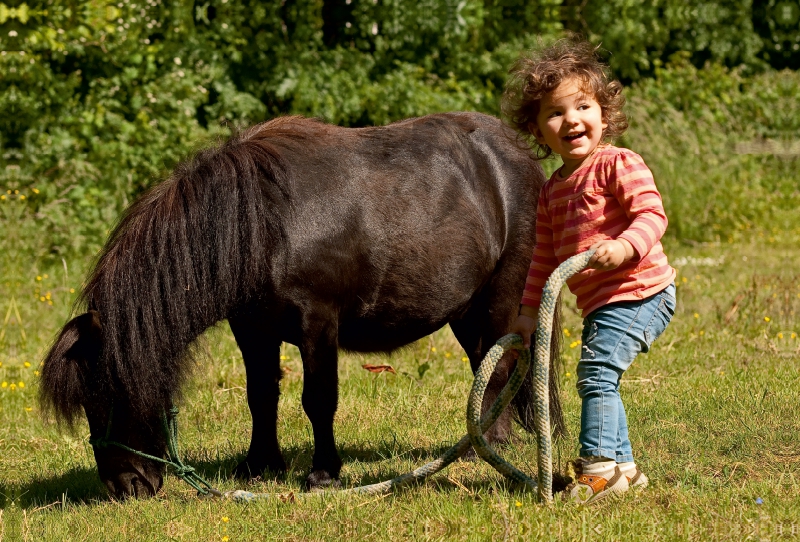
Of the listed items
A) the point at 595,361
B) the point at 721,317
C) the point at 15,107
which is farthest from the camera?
the point at 15,107

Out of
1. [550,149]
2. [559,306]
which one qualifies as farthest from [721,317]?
[550,149]

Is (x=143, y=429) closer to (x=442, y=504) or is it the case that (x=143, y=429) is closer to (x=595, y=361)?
(x=442, y=504)

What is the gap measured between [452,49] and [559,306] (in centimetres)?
836

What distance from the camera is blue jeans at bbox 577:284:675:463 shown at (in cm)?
367

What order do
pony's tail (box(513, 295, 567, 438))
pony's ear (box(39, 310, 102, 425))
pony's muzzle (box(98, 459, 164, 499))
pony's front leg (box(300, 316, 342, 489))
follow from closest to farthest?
pony's ear (box(39, 310, 102, 425)) → pony's muzzle (box(98, 459, 164, 499)) → pony's front leg (box(300, 316, 342, 489)) → pony's tail (box(513, 295, 567, 438))

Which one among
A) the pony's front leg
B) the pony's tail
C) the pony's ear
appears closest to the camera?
the pony's ear

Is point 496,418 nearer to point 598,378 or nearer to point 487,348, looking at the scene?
point 598,378

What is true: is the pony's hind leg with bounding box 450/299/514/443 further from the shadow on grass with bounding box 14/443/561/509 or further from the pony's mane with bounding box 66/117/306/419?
the pony's mane with bounding box 66/117/306/419

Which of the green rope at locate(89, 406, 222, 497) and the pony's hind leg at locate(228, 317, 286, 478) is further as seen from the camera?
the pony's hind leg at locate(228, 317, 286, 478)

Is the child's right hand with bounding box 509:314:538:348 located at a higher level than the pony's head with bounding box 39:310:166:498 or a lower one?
higher

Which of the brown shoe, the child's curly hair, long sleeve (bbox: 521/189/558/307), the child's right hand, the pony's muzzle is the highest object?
the child's curly hair

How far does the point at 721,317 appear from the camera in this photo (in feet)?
24.2

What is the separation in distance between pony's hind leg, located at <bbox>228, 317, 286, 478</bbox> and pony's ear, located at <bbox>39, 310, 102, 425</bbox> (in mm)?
735

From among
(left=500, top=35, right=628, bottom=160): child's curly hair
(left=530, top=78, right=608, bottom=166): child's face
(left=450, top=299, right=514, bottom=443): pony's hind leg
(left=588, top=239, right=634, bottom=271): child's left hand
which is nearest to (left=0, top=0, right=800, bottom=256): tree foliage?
(left=450, top=299, right=514, bottom=443): pony's hind leg
